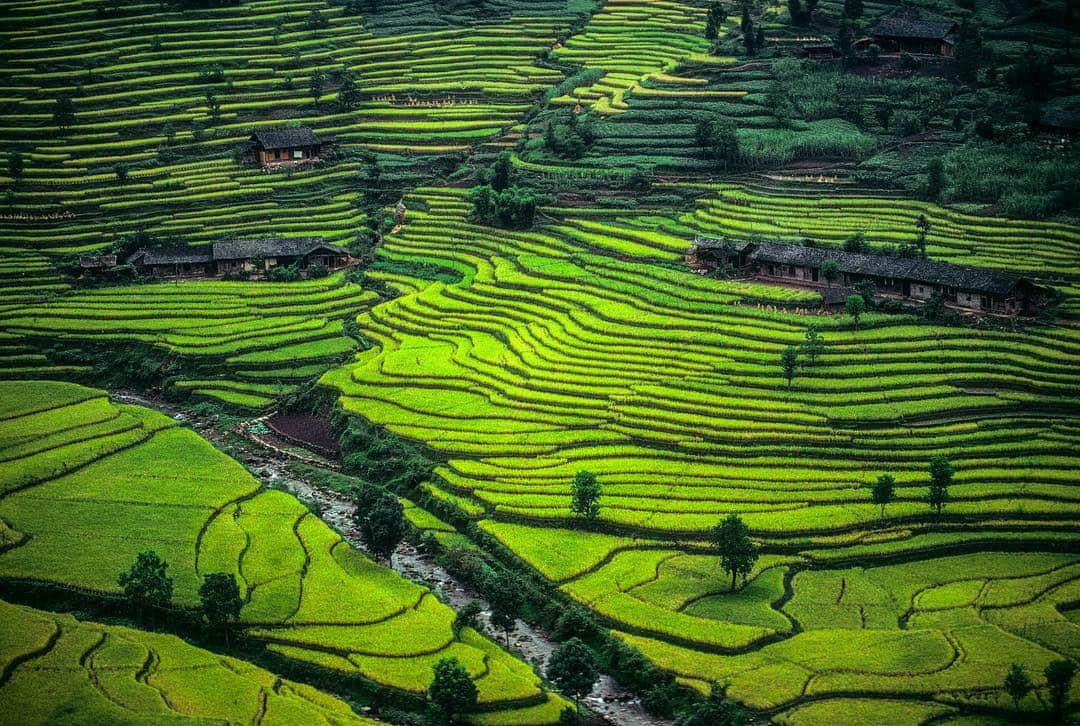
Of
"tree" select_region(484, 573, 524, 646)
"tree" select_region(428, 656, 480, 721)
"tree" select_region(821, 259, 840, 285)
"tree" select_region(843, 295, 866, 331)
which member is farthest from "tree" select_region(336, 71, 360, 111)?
"tree" select_region(428, 656, 480, 721)

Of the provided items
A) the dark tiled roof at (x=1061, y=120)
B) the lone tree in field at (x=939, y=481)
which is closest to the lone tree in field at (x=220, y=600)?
the lone tree in field at (x=939, y=481)

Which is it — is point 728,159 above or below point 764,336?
above

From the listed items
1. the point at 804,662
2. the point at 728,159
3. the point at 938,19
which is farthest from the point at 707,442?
the point at 938,19

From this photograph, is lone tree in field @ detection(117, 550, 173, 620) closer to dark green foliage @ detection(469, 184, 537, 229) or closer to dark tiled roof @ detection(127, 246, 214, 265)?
dark tiled roof @ detection(127, 246, 214, 265)

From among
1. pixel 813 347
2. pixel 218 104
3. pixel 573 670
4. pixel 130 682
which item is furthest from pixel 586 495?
pixel 218 104

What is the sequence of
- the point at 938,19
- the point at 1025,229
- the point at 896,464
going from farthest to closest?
the point at 938,19 → the point at 1025,229 → the point at 896,464

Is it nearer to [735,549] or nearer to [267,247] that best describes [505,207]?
[267,247]

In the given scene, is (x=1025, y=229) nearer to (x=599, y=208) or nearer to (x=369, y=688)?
(x=599, y=208)

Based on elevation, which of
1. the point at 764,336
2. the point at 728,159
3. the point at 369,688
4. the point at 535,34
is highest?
the point at 535,34
